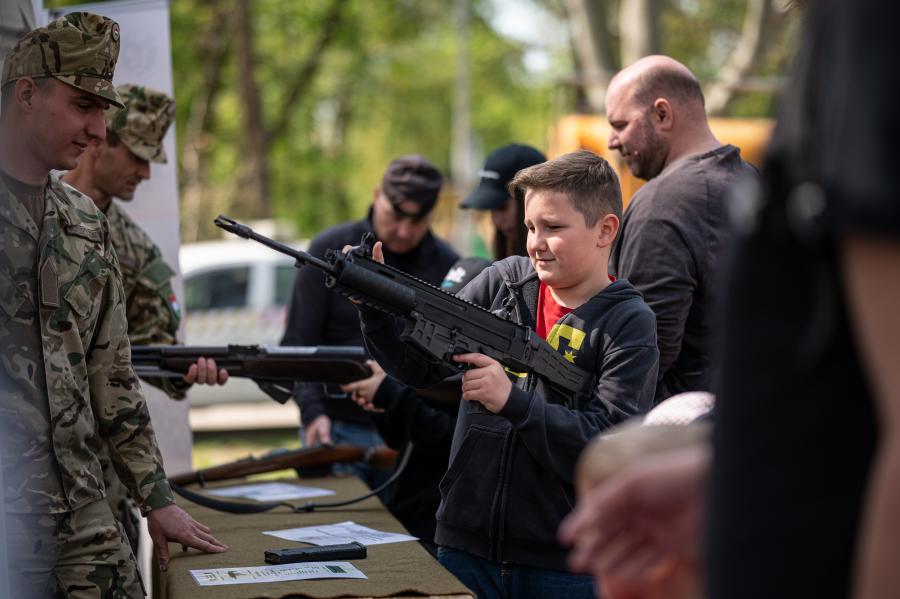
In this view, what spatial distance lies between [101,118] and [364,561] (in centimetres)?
147

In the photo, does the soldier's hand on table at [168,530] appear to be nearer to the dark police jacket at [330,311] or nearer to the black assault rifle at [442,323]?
the black assault rifle at [442,323]

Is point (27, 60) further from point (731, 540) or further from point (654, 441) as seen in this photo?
point (731, 540)

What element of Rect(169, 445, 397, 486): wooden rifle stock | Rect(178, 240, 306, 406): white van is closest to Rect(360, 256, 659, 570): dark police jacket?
Rect(169, 445, 397, 486): wooden rifle stock

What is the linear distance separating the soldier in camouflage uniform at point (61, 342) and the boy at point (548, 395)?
2.53 ft

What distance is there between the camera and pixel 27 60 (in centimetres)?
304

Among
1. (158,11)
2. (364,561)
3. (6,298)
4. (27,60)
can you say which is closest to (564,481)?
(364,561)

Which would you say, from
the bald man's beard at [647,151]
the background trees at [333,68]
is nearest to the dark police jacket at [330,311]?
the bald man's beard at [647,151]

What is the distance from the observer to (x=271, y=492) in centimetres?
458

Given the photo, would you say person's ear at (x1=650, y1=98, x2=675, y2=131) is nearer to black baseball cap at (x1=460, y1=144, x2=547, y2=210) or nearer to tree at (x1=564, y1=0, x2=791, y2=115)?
black baseball cap at (x1=460, y1=144, x2=547, y2=210)

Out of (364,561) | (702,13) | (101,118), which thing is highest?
(702,13)

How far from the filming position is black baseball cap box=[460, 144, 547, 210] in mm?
4914

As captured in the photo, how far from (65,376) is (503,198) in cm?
Answer: 239

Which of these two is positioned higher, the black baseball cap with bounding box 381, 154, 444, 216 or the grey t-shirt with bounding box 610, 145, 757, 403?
the black baseball cap with bounding box 381, 154, 444, 216

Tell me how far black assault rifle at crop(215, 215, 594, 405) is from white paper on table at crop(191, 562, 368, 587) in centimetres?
65
